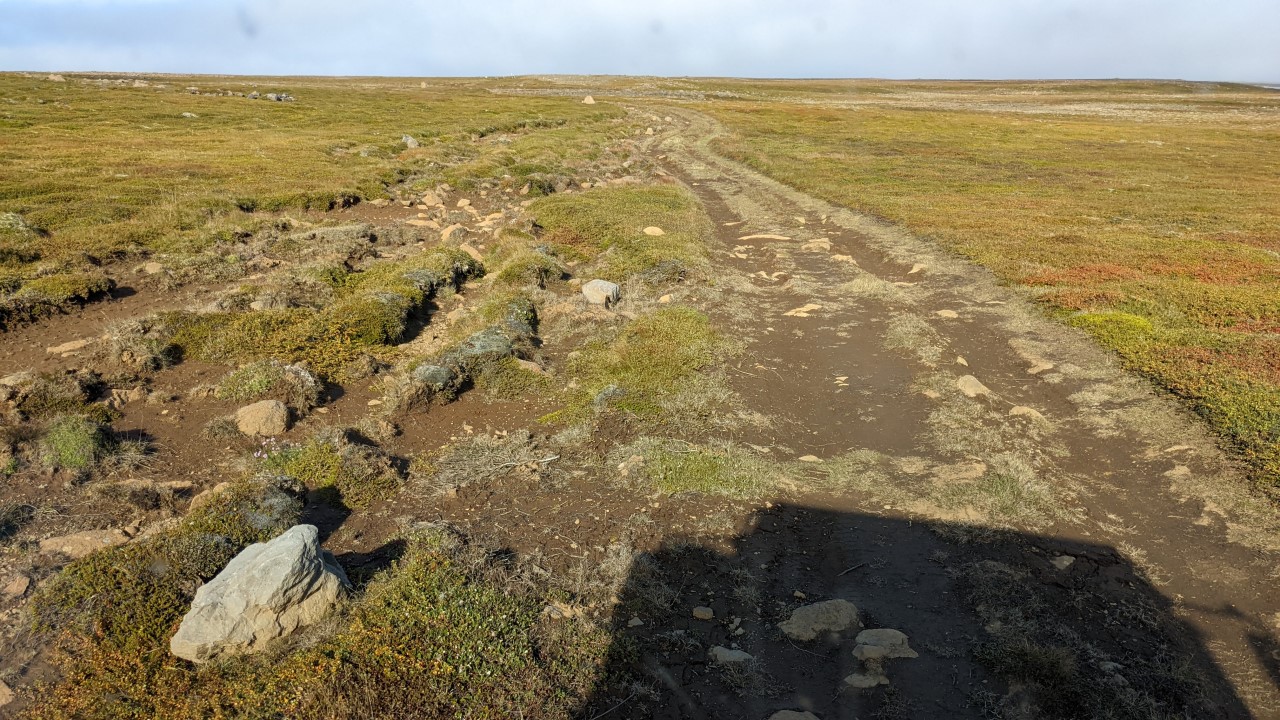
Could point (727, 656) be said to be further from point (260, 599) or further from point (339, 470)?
point (339, 470)

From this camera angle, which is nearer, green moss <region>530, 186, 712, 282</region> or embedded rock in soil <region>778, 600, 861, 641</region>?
embedded rock in soil <region>778, 600, 861, 641</region>

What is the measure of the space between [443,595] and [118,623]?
10.4ft

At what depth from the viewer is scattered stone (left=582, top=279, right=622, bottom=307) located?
58.9 feet

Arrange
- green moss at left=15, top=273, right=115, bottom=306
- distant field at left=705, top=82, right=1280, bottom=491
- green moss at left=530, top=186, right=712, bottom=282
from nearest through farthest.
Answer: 1. distant field at left=705, top=82, right=1280, bottom=491
2. green moss at left=15, top=273, right=115, bottom=306
3. green moss at left=530, top=186, right=712, bottom=282

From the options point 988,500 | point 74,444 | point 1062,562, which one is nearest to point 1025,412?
point 988,500

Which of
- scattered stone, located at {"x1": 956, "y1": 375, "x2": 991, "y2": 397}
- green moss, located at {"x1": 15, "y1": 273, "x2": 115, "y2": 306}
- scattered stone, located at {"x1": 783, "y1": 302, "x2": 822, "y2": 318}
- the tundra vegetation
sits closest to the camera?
the tundra vegetation

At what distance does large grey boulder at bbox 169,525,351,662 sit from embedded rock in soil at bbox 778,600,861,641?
4.91 metres

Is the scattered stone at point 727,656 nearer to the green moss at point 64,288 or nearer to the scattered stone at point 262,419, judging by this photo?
the scattered stone at point 262,419

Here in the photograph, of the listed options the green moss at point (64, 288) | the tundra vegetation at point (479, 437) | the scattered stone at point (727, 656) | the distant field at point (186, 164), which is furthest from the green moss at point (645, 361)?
the distant field at point (186, 164)

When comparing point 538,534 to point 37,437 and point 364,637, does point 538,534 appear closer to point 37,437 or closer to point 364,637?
point 364,637

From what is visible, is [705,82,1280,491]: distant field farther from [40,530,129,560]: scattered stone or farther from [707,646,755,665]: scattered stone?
[40,530,129,560]: scattered stone

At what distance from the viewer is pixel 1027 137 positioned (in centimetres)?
6644

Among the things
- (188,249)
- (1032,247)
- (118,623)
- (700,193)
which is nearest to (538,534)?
(118,623)

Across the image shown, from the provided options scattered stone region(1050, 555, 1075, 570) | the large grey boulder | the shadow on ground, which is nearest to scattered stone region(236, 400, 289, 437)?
the large grey boulder
